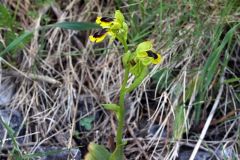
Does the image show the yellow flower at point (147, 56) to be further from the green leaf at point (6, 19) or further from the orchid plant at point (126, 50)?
the green leaf at point (6, 19)

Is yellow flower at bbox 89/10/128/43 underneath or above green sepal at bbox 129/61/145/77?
above

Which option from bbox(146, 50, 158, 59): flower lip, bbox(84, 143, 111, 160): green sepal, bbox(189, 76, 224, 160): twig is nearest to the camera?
bbox(146, 50, 158, 59): flower lip

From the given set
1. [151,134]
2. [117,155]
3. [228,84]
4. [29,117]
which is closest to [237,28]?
[228,84]

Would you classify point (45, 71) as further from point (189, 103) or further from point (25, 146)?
point (189, 103)

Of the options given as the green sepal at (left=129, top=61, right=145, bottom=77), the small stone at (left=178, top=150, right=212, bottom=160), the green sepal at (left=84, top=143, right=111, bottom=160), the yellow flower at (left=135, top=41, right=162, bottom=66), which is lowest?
the small stone at (left=178, top=150, right=212, bottom=160)

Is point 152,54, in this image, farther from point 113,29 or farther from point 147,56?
point 113,29

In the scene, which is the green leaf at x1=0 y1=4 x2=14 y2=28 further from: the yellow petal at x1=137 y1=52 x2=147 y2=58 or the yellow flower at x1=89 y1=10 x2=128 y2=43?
the yellow petal at x1=137 y1=52 x2=147 y2=58

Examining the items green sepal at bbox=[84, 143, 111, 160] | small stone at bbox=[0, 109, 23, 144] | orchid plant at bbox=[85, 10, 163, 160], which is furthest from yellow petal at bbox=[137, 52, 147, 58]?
small stone at bbox=[0, 109, 23, 144]

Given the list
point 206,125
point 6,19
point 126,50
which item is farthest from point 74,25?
point 206,125
